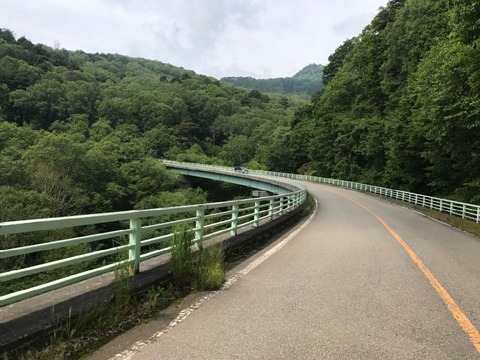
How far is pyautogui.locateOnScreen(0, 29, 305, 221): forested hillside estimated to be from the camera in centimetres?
4106

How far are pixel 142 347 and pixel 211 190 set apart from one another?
86546 mm

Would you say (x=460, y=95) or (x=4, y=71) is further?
(x=4, y=71)

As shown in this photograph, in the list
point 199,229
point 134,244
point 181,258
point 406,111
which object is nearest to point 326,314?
point 181,258

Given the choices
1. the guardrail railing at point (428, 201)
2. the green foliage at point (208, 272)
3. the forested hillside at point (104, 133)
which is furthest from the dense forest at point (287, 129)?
the green foliage at point (208, 272)

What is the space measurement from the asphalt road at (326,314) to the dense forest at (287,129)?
13.3m

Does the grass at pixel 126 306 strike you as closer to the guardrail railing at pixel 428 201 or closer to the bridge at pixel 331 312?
the bridge at pixel 331 312

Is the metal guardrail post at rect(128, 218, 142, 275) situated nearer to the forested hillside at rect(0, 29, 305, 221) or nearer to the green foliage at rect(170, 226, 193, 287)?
the green foliage at rect(170, 226, 193, 287)

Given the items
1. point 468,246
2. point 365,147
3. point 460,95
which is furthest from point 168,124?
point 468,246

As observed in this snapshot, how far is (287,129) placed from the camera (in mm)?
101562

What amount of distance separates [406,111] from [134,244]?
41.2m

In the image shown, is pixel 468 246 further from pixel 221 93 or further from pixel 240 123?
pixel 221 93

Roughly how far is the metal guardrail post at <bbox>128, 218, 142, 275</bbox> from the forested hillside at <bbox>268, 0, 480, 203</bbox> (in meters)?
16.0

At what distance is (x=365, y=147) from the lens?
52.0 meters

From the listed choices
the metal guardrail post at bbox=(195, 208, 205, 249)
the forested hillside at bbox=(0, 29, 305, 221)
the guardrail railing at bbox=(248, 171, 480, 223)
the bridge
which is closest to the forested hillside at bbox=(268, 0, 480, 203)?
the guardrail railing at bbox=(248, 171, 480, 223)
